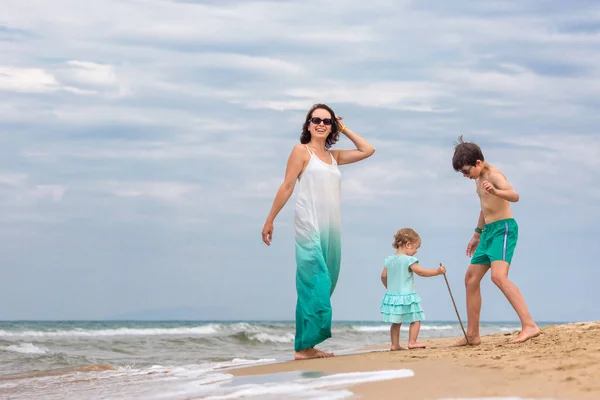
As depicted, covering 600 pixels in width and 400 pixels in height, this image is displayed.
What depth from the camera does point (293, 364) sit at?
262 inches

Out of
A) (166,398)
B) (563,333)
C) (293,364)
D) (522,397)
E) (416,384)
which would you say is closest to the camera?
(522,397)

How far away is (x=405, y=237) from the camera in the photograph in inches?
292

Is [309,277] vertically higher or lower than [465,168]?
lower

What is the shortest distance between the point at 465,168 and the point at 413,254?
3.59ft

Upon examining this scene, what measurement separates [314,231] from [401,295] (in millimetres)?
1086

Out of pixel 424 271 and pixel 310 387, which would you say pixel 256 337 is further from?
pixel 310 387

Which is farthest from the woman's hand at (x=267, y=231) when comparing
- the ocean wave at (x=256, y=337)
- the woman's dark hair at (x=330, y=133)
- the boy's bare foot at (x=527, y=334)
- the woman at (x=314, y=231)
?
the ocean wave at (x=256, y=337)

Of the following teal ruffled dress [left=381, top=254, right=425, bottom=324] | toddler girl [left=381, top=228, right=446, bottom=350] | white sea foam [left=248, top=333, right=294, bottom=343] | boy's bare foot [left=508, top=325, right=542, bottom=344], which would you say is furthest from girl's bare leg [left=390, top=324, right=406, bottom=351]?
white sea foam [left=248, top=333, right=294, bottom=343]

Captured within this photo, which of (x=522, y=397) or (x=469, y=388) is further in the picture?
(x=469, y=388)

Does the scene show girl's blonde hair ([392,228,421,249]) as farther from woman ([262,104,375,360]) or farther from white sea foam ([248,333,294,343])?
white sea foam ([248,333,294,343])

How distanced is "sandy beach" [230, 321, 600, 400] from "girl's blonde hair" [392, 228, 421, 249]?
1.07 meters

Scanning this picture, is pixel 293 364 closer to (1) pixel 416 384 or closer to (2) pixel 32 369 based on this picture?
(1) pixel 416 384

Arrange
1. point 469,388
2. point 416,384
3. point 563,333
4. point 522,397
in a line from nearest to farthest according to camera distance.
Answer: point 522,397 < point 469,388 < point 416,384 < point 563,333

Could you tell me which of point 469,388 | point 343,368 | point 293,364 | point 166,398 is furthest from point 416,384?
point 293,364
